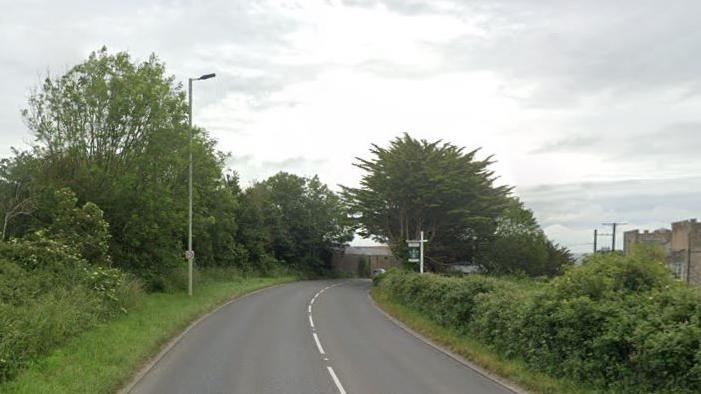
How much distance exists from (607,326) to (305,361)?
694cm

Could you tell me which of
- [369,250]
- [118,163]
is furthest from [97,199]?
[369,250]

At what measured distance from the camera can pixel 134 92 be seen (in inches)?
1089

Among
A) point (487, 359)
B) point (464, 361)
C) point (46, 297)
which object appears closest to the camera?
point (487, 359)

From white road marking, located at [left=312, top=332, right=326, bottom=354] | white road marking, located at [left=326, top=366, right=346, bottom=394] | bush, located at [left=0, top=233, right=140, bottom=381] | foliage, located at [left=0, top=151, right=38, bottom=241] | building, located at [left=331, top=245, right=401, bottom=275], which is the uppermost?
foliage, located at [left=0, top=151, right=38, bottom=241]

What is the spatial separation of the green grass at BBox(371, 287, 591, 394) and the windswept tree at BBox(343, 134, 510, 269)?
23.2 m

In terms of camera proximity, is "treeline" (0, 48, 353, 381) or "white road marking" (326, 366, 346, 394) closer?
"white road marking" (326, 366, 346, 394)

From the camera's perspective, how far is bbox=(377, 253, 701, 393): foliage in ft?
28.6

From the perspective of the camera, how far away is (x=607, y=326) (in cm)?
1019

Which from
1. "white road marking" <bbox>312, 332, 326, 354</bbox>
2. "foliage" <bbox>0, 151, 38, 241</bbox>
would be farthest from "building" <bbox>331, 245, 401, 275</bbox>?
"white road marking" <bbox>312, 332, 326, 354</bbox>

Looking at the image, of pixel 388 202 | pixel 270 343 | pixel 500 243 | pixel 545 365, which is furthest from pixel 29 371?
pixel 500 243

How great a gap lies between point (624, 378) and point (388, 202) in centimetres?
3968

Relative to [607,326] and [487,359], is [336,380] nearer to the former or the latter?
[487,359]

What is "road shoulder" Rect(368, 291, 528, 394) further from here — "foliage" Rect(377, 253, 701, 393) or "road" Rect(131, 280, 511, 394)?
"foliage" Rect(377, 253, 701, 393)

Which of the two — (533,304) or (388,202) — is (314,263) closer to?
(388,202)
